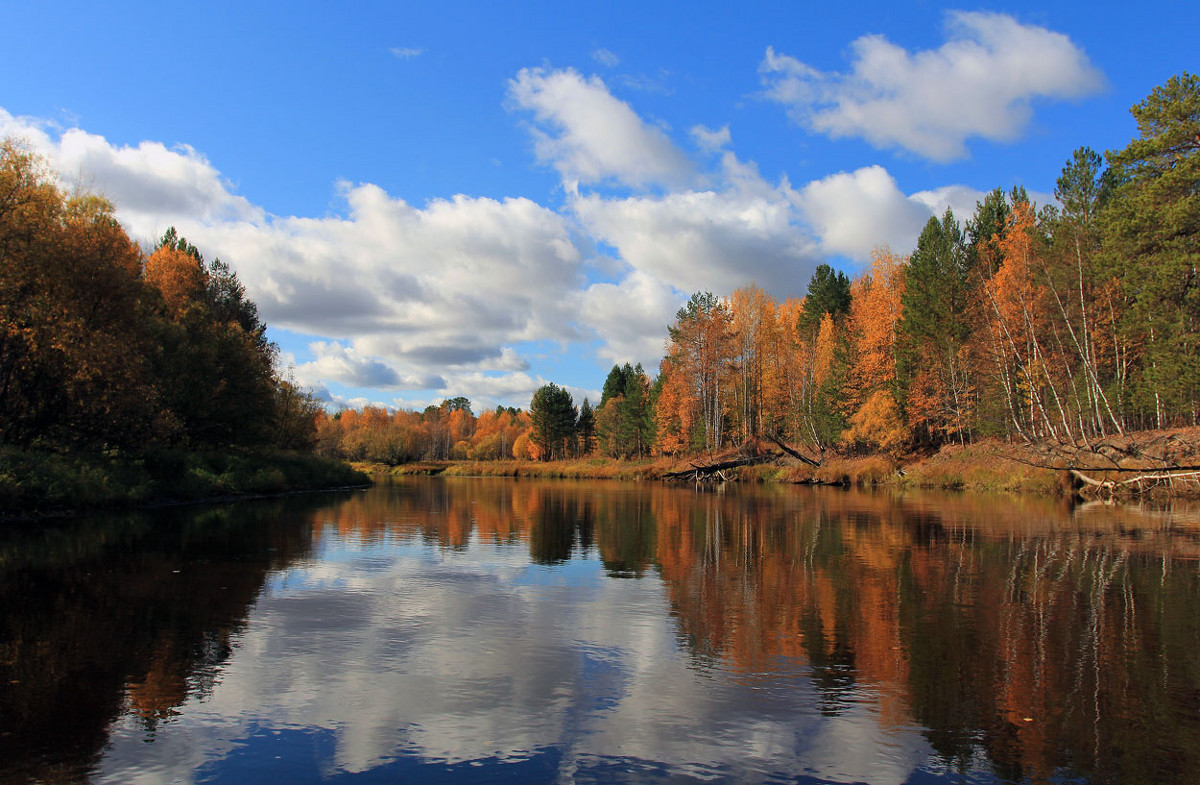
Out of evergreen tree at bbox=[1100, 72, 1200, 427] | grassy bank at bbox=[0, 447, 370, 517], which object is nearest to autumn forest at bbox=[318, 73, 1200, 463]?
evergreen tree at bbox=[1100, 72, 1200, 427]

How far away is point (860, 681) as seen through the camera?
316 inches

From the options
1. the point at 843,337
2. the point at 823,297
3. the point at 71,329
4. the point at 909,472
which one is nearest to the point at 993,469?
the point at 909,472

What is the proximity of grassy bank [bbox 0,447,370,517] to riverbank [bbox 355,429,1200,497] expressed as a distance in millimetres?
33394

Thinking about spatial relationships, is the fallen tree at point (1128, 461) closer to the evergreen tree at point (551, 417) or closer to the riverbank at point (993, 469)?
the riverbank at point (993, 469)

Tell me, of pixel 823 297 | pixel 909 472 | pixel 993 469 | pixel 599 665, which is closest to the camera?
pixel 599 665

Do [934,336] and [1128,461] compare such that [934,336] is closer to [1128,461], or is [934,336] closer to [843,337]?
[843,337]

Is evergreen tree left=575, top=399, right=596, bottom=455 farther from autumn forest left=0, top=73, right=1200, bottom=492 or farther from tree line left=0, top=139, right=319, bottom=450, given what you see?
tree line left=0, top=139, right=319, bottom=450

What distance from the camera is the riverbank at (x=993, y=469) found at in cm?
2959

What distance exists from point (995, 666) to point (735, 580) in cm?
611

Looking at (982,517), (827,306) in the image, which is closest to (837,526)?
(982,517)

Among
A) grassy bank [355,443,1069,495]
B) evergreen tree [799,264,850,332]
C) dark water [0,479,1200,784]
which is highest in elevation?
evergreen tree [799,264,850,332]

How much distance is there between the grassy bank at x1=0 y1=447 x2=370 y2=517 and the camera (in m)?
22.8

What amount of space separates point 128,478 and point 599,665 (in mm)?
28173

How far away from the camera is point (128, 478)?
29.5 metres
